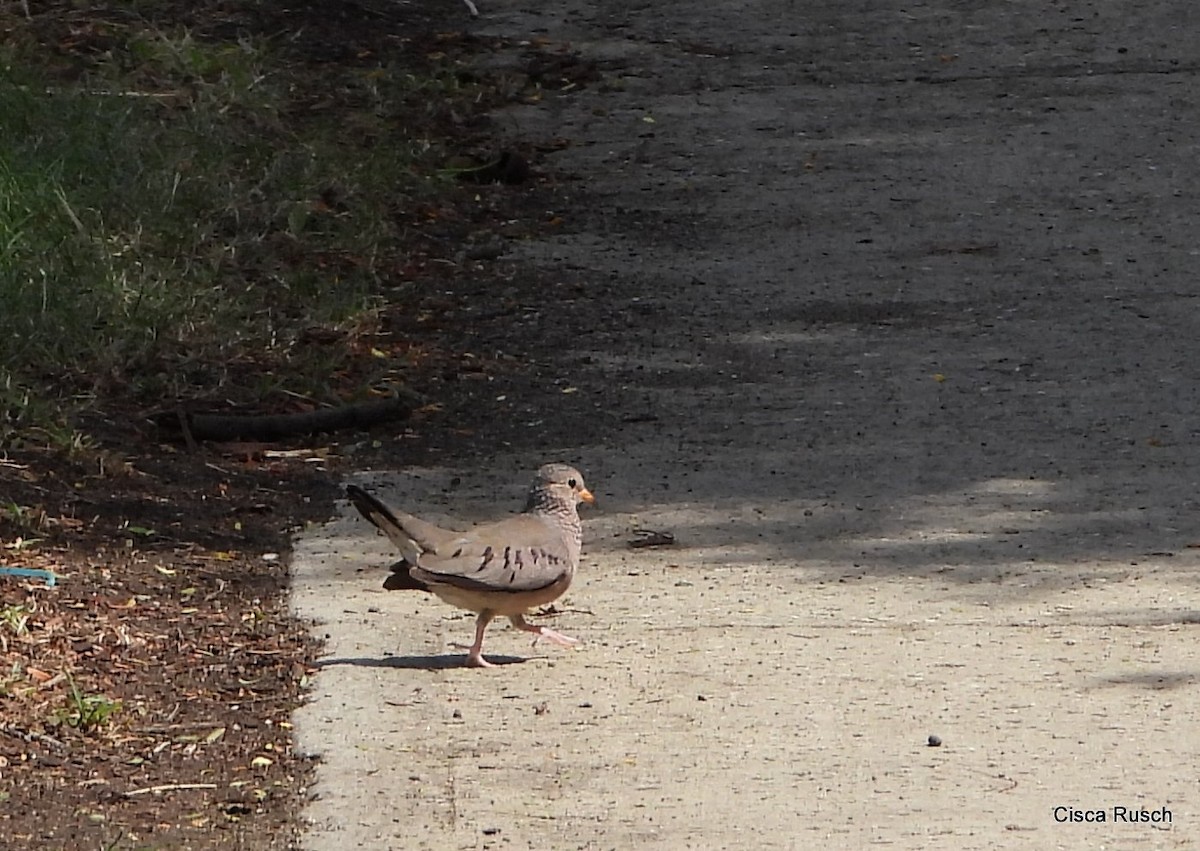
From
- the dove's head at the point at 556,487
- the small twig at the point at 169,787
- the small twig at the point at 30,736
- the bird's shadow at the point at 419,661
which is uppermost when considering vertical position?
the dove's head at the point at 556,487

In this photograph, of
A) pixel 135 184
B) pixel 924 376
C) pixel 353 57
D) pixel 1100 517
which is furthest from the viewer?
pixel 353 57

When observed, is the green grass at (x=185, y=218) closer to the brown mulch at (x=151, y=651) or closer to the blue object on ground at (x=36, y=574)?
the brown mulch at (x=151, y=651)

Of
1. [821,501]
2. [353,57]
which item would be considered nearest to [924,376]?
[821,501]

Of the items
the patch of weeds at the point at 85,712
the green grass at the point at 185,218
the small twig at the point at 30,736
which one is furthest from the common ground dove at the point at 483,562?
the green grass at the point at 185,218

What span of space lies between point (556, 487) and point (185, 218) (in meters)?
3.66

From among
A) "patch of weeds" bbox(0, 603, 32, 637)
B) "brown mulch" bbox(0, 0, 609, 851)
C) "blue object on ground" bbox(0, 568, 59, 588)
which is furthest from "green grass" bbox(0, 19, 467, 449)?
"patch of weeds" bbox(0, 603, 32, 637)

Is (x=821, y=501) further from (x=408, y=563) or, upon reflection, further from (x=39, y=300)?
(x=39, y=300)

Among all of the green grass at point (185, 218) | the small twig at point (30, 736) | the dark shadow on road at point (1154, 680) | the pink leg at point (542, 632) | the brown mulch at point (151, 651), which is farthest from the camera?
the green grass at point (185, 218)

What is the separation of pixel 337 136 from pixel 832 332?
3156 millimetres

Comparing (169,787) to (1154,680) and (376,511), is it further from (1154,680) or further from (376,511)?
(1154,680)

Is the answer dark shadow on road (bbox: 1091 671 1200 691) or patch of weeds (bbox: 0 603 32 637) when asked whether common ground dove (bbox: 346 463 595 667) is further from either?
dark shadow on road (bbox: 1091 671 1200 691)

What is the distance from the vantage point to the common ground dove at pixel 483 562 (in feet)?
16.6

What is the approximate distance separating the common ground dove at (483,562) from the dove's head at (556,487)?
122 mm

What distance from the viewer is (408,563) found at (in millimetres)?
5098
